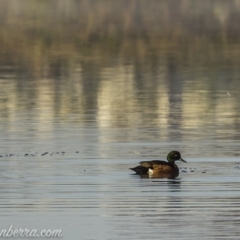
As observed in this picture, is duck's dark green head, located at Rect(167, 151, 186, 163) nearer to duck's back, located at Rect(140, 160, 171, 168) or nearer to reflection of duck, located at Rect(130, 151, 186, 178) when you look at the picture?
reflection of duck, located at Rect(130, 151, 186, 178)

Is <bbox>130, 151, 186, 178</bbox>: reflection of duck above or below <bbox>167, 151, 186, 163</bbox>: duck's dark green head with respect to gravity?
below

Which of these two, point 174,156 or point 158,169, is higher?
point 174,156

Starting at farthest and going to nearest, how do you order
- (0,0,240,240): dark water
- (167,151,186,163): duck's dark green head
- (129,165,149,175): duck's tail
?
(167,151,186,163): duck's dark green head
(129,165,149,175): duck's tail
(0,0,240,240): dark water

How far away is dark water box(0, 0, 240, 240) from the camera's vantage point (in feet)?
51.9

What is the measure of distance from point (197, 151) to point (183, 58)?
2904 centimetres

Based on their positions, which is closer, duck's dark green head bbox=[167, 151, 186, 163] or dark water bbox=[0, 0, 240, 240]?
dark water bbox=[0, 0, 240, 240]

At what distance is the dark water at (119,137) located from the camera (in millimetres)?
15812

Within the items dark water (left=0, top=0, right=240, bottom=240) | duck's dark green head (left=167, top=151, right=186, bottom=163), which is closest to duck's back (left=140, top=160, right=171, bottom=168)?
dark water (left=0, top=0, right=240, bottom=240)

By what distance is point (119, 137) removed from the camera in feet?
78.8

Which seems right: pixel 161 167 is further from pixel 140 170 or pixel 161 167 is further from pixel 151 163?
pixel 140 170

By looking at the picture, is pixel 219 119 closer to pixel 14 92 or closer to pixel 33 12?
pixel 14 92

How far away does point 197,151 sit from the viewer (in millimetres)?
22031

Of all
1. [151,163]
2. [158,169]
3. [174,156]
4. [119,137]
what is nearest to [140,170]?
[151,163]

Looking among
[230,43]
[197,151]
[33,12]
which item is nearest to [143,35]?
[230,43]
